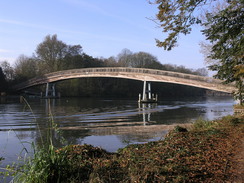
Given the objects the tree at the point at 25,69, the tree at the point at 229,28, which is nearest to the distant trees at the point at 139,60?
the tree at the point at 25,69

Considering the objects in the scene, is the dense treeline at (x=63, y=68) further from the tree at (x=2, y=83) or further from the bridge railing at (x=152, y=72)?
the bridge railing at (x=152, y=72)

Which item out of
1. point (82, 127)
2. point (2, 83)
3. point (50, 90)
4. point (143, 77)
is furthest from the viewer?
point (50, 90)

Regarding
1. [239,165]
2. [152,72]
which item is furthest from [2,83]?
[239,165]

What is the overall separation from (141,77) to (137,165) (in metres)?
36.0

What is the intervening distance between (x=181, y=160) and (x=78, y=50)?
60415mm

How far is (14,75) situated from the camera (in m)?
56.7

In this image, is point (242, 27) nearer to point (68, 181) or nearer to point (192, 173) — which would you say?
point (192, 173)

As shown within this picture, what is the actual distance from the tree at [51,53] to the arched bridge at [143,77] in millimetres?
7495

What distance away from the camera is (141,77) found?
3928cm

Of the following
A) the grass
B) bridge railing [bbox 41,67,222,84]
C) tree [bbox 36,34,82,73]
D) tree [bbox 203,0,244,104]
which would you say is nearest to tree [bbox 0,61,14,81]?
tree [bbox 36,34,82,73]

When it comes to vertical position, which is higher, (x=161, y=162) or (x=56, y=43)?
(x=56, y=43)

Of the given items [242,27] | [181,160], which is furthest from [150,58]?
[181,160]

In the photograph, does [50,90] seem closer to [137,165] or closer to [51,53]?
[51,53]

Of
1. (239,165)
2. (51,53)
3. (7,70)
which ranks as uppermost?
(51,53)
